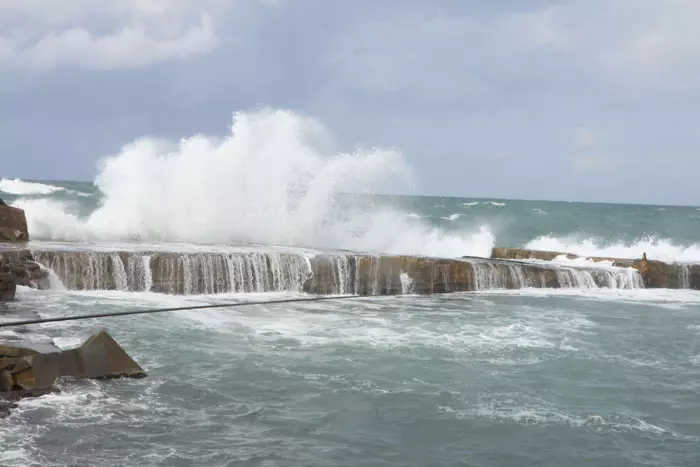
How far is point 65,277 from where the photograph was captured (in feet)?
41.3

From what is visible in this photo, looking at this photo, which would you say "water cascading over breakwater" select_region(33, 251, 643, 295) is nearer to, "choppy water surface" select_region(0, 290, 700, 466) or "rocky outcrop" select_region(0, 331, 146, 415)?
"choppy water surface" select_region(0, 290, 700, 466)

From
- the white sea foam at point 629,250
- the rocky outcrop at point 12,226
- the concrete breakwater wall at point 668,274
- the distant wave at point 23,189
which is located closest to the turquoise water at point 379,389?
the rocky outcrop at point 12,226

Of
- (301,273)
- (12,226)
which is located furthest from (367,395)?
(12,226)

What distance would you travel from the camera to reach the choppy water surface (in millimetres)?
5449

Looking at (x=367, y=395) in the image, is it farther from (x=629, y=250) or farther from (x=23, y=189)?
(x=23, y=189)

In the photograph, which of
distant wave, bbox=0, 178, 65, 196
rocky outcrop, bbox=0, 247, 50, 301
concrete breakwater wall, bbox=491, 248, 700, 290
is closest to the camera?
rocky outcrop, bbox=0, 247, 50, 301

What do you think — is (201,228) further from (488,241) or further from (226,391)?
(226,391)

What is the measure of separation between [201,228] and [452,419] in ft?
47.0

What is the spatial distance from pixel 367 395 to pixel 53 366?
113 inches

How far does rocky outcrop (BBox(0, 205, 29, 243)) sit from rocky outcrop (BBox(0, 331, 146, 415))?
815 centimetres

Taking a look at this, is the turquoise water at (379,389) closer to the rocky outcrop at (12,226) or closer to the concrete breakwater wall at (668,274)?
the rocky outcrop at (12,226)

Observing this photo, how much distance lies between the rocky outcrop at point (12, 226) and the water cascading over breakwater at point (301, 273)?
2.04 m

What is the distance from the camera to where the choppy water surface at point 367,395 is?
5.45 meters

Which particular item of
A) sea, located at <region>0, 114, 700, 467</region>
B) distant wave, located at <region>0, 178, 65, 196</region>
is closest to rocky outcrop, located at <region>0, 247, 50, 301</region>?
sea, located at <region>0, 114, 700, 467</region>
